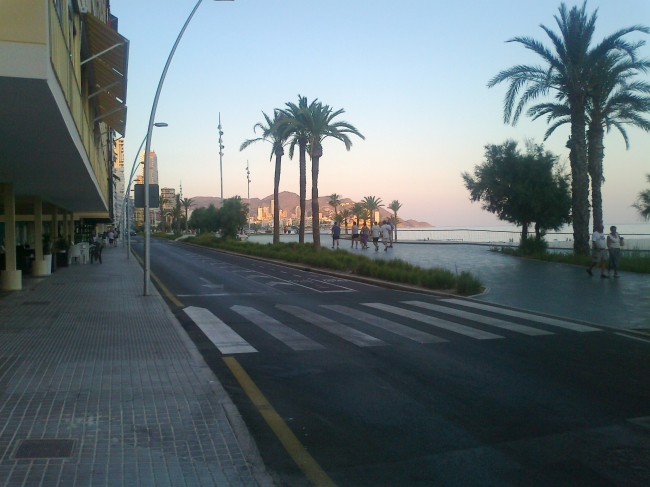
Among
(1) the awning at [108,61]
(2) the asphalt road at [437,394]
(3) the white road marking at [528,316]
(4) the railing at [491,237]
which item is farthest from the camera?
(4) the railing at [491,237]

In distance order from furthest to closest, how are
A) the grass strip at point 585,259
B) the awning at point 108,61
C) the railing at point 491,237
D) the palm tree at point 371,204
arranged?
the palm tree at point 371,204
the railing at point 491,237
the grass strip at point 585,259
the awning at point 108,61

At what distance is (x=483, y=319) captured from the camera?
1234 centimetres

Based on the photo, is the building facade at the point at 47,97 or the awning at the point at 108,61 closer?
the building facade at the point at 47,97

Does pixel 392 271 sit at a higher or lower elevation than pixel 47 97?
lower

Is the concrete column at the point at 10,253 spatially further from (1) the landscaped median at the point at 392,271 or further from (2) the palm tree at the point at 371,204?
(2) the palm tree at the point at 371,204

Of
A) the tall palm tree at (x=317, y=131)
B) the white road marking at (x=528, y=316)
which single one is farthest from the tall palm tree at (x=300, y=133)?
the white road marking at (x=528, y=316)

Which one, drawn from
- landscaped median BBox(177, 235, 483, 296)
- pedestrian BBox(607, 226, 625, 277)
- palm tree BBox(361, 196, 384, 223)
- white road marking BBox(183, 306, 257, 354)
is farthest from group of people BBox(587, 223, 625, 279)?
palm tree BBox(361, 196, 384, 223)

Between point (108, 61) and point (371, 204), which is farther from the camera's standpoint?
point (371, 204)

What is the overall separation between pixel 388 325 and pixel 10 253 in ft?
43.8

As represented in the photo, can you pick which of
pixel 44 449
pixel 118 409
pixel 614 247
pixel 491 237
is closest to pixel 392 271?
pixel 614 247

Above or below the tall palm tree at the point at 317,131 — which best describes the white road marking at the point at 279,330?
below

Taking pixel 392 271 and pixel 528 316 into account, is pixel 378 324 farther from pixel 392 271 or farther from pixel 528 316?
pixel 392 271

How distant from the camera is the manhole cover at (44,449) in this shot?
4.79 metres

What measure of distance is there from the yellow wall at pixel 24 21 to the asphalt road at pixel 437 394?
4638mm
